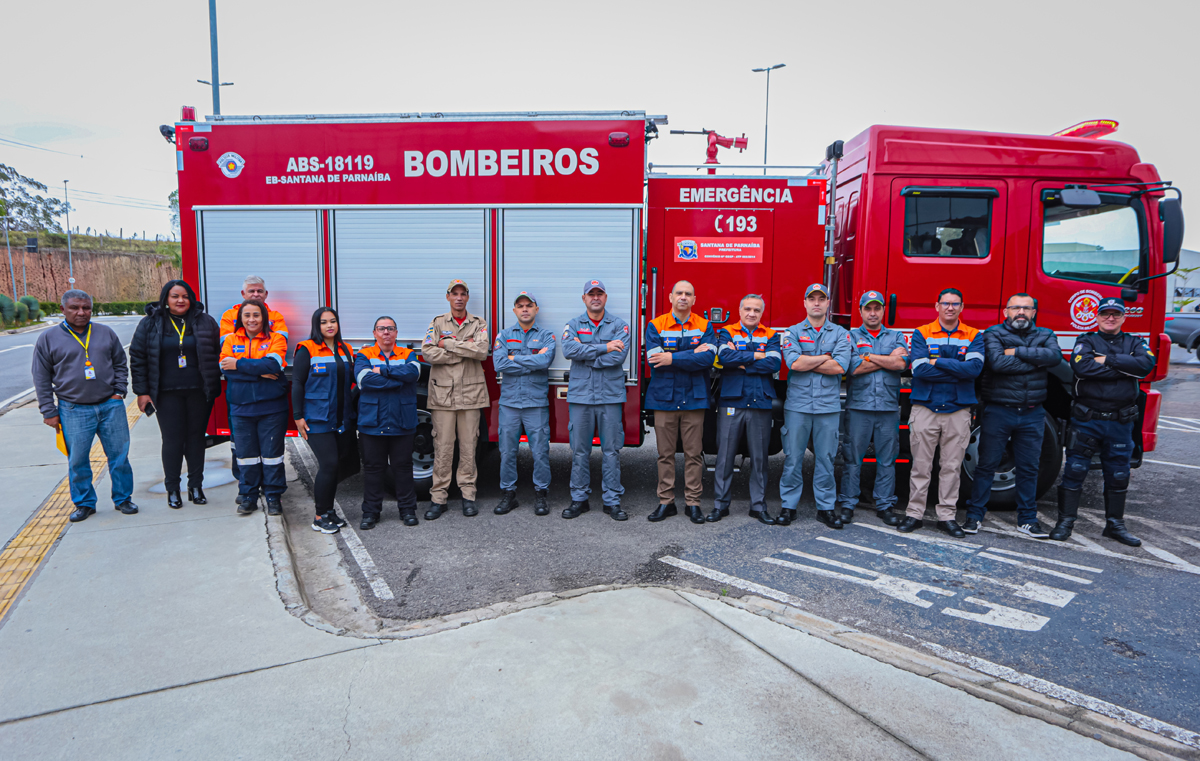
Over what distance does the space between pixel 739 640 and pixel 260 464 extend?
13.5 feet

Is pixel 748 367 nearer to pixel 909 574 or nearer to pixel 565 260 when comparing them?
pixel 565 260

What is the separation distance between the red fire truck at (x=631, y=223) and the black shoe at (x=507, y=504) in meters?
0.72

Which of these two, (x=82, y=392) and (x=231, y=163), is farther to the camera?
(x=231, y=163)

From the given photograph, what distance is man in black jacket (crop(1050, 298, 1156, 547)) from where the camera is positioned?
5.07m

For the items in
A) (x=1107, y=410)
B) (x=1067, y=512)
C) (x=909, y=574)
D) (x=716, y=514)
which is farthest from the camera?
(x=716, y=514)

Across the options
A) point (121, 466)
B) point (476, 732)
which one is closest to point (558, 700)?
point (476, 732)

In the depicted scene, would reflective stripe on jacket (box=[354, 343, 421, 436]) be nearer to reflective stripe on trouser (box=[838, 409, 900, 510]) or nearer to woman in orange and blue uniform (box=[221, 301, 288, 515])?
woman in orange and blue uniform (box=[221, 301, 288, 515])

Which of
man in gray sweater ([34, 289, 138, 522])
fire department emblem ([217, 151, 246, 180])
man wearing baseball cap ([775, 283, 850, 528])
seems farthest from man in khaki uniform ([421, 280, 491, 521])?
man wearing baseball cap ([775, 283, 850, 528])

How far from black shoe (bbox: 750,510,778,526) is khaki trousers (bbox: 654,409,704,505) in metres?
0.48

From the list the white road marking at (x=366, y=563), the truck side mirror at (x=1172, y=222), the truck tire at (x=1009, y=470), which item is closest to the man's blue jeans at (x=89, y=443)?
the white road marking at (x=366, y=563)

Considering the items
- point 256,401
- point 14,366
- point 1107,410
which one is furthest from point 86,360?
point 14,366

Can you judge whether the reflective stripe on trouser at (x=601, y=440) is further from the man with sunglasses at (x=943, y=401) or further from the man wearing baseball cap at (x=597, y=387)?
the man with sunglasses at (x=943, y=401)

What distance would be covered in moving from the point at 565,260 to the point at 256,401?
2.68m

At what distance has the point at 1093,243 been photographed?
561cm
